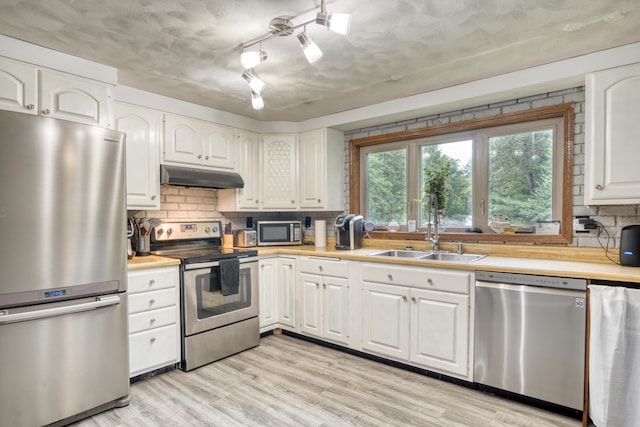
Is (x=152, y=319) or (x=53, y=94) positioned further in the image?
(x=152, y=319)

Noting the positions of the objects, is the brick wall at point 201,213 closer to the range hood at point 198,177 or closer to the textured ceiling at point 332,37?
the range hood at point 198,177

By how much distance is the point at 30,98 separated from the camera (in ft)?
7.09

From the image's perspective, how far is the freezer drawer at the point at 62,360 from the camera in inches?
74.3

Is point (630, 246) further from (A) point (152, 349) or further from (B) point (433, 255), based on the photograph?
(A) point (152, 349)

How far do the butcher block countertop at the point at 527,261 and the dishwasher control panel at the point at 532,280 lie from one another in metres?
0.03

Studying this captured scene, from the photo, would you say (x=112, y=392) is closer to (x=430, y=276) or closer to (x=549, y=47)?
(x=430, y=276)

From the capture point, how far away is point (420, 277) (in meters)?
2.69

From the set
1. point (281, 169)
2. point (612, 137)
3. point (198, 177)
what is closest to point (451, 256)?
point (612, 137)

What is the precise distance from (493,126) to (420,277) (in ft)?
4.91

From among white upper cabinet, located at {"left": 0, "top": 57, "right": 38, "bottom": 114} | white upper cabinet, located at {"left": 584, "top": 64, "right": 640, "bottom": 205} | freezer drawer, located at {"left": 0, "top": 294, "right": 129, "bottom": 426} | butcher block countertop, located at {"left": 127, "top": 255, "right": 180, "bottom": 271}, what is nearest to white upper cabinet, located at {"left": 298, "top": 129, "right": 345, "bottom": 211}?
butcher block countertop, located at {"left": 127, "top": 255, "right": 180, "bottom": 271}

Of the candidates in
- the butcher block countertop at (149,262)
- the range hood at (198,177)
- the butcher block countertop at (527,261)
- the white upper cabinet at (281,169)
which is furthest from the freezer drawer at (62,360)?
the white upper cabinet at (281,169)

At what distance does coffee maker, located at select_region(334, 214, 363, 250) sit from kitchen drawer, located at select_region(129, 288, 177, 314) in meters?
1.59

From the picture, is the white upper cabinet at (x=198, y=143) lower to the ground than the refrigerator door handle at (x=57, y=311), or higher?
higher

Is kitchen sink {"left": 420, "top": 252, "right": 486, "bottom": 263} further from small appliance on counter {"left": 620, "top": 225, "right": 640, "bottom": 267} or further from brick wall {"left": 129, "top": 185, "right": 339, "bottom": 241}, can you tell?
brick wall {"left": 129, "top": 185, "right": 339, "bottom": 241}
